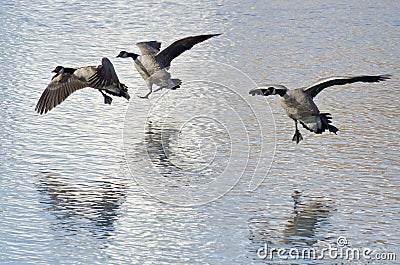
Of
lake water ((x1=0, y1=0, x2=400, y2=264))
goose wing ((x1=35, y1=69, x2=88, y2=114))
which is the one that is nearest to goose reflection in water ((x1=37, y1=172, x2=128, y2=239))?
lake water ((x1=0, y1=0, x2=400, y2=264))

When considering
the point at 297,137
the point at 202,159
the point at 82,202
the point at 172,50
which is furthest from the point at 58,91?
the point at 82,202

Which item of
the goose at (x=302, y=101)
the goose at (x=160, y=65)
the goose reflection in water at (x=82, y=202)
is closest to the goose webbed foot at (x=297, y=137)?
the goose at (x=302, y=101)

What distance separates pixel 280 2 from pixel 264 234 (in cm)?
1296

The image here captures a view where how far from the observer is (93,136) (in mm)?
9078

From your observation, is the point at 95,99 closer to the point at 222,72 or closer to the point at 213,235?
the point at 222,72

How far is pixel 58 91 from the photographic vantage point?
984 cm

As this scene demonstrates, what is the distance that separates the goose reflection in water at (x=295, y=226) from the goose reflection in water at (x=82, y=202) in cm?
111

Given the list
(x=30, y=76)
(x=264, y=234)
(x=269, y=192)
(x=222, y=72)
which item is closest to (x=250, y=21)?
(x=222, y=72)

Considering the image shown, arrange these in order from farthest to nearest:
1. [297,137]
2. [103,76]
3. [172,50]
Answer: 1. [172,50]
2. [103,76]
3. [297,137]

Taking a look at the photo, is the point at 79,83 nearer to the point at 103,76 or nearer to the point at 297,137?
the point at 103,76

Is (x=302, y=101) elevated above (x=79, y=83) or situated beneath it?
situated beneath

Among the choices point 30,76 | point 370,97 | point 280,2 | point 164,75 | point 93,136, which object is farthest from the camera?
point 280,2

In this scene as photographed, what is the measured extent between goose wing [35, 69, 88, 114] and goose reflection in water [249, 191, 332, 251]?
11.8 feet

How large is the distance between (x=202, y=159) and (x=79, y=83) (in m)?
2.11
